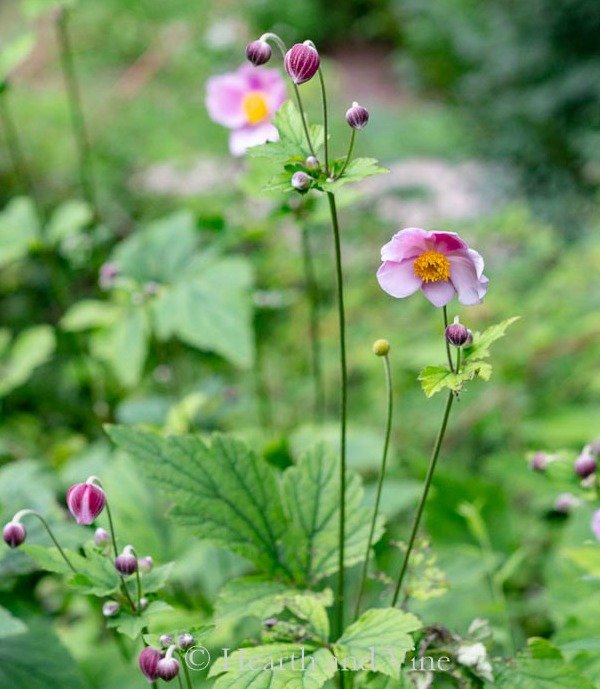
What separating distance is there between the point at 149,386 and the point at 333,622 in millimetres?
1338

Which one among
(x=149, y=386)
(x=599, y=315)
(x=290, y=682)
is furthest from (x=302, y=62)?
(x=149, y=386)

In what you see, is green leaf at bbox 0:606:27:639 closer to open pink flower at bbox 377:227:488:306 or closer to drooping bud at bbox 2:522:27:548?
drooping bud at bbox 2:522:27:548

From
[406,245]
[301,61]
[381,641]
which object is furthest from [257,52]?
[381,641]

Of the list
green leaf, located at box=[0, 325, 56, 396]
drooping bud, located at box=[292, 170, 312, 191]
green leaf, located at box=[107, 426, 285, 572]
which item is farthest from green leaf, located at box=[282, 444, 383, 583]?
green leaf, located at box=[0, 325, 56, 396]

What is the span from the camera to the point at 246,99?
1.37m

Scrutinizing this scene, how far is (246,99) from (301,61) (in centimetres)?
71

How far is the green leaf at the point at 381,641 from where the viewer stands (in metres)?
0.68

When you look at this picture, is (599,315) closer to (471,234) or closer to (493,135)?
(471,234)

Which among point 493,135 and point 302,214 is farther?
point 493,135

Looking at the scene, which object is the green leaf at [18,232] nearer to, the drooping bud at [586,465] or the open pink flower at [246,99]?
the open pink flower at [246,99]

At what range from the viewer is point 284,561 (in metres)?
0.91

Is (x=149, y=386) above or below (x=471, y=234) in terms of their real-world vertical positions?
below

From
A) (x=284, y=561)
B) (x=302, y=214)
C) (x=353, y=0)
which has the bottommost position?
(x=284, y=561)

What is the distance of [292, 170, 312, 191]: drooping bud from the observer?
69 centimetres
